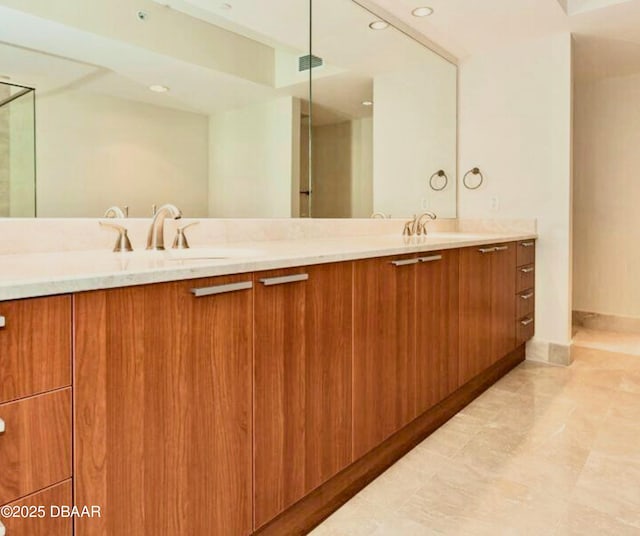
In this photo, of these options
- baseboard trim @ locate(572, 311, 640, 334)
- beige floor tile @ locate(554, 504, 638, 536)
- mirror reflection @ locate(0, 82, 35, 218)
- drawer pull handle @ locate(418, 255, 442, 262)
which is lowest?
beige floor tile @ locate(554, 504, 638, 536)

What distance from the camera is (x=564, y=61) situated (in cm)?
313

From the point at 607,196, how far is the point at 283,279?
390 cm

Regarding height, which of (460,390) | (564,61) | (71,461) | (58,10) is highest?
(564,61)

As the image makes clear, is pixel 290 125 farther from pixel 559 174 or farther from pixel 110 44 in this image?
pixel 559 174

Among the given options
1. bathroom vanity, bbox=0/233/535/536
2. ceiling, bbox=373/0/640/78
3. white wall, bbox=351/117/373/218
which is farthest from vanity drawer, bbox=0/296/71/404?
ceiling, bbox=373/0/640/78

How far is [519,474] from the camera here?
182cm

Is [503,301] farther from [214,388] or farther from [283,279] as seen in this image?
[214,388]

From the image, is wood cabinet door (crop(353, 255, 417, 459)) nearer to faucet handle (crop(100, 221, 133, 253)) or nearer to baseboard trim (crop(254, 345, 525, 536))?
baseboard trim (crop(254, 345, 525, 536))

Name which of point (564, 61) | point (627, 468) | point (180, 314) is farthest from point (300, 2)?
point (627, 468)

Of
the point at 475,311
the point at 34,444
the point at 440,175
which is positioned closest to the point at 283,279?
the point at 34,444

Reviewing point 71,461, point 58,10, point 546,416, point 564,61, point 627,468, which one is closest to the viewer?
point 71,461

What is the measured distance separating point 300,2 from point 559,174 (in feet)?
6.36

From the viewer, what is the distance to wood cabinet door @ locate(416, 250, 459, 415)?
6.50 feet

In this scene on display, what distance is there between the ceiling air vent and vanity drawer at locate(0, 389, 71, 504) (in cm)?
201
